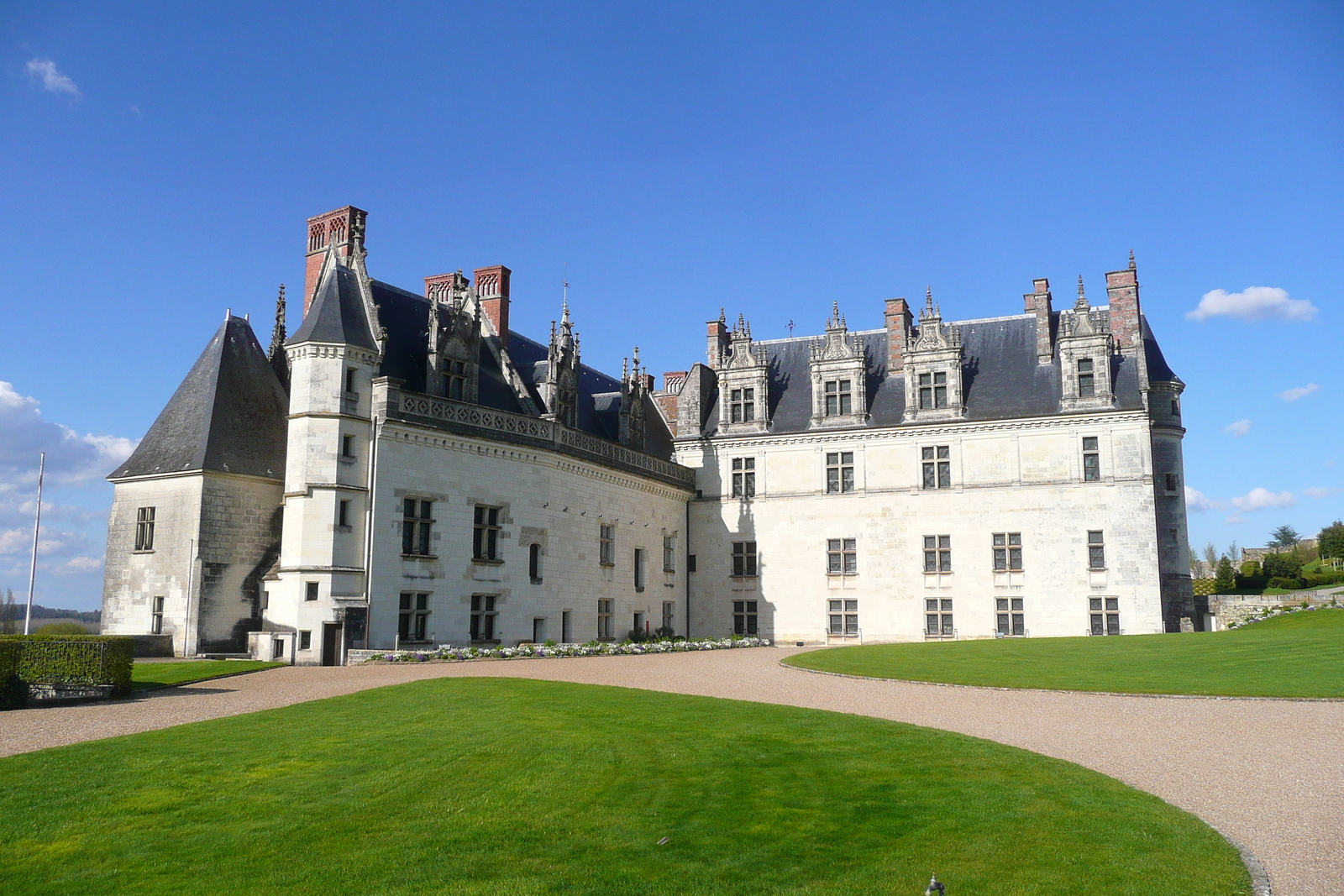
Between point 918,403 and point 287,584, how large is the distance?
71.8 ft

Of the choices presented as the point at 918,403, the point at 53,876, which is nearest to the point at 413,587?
the point at 53,876

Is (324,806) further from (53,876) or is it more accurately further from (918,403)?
(918,403)

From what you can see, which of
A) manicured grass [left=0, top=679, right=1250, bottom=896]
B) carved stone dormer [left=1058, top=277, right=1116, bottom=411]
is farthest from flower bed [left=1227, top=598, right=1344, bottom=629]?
manicured grass [left=0, top=679, right=1250, bottom=896]

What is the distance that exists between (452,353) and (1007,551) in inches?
765

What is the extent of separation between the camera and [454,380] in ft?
85.6

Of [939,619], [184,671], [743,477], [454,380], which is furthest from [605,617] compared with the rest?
[184,671]

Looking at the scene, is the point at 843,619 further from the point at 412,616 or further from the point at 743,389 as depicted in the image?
the point at 412,616

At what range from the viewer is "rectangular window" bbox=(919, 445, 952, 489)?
33.8 meters

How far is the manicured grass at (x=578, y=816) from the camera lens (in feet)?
22.6

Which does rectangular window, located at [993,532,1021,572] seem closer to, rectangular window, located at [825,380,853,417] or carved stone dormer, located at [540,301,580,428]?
rectangular window, located at [825,380,853,417]

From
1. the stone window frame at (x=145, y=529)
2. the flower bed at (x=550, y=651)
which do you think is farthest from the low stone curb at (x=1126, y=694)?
the stone window frame at (x=145, y=529)

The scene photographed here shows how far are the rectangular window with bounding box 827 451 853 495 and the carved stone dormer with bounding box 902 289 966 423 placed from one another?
251 centimetres

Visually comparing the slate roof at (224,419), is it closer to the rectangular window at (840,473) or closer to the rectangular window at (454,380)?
the rectangular window at (454,380)

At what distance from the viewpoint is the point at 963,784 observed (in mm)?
9227
